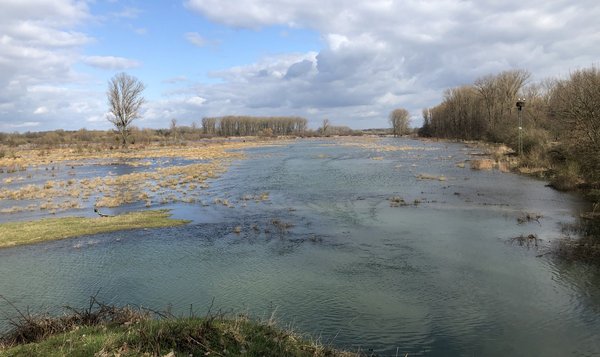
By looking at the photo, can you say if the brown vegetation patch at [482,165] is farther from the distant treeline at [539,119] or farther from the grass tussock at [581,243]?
the grass tussock at [581,243]

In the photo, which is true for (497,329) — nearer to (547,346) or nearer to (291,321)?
(547,346)

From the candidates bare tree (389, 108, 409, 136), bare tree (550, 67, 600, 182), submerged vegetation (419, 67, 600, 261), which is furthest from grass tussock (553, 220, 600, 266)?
bare tree (389, 108, 409, 136)

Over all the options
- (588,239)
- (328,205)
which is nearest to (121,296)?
(328,205)

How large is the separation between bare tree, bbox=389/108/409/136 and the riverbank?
177 m

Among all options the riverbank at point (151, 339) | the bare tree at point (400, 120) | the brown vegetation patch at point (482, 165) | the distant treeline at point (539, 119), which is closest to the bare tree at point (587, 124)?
the distant treeline at point (539, 119)

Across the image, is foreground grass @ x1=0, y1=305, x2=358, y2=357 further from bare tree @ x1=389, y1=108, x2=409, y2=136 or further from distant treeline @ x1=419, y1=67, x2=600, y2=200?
bare tree @ x1=389, y1=108, x2=409, y2=136

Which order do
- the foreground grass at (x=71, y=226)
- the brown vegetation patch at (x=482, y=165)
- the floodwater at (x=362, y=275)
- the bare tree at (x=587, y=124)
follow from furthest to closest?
the brown vegetation patch at (x=482, y=165)
the bare tree at (x=587, y=124)
the foreground grass at (x=71, y=226)
the floodwater at (x=362, y=275)

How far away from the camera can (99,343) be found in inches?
243

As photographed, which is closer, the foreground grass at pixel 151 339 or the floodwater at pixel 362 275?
the foreground grass at pixel 151 339

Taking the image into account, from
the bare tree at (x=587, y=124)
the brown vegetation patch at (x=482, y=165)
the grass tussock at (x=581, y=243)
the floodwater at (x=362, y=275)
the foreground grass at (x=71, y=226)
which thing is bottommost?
the floodwater at (x=362, y=275)

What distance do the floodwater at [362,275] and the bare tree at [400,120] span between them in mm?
158618

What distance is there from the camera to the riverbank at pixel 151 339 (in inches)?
238

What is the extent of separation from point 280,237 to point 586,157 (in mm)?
18039

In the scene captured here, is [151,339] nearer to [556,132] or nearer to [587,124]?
[587,124]
